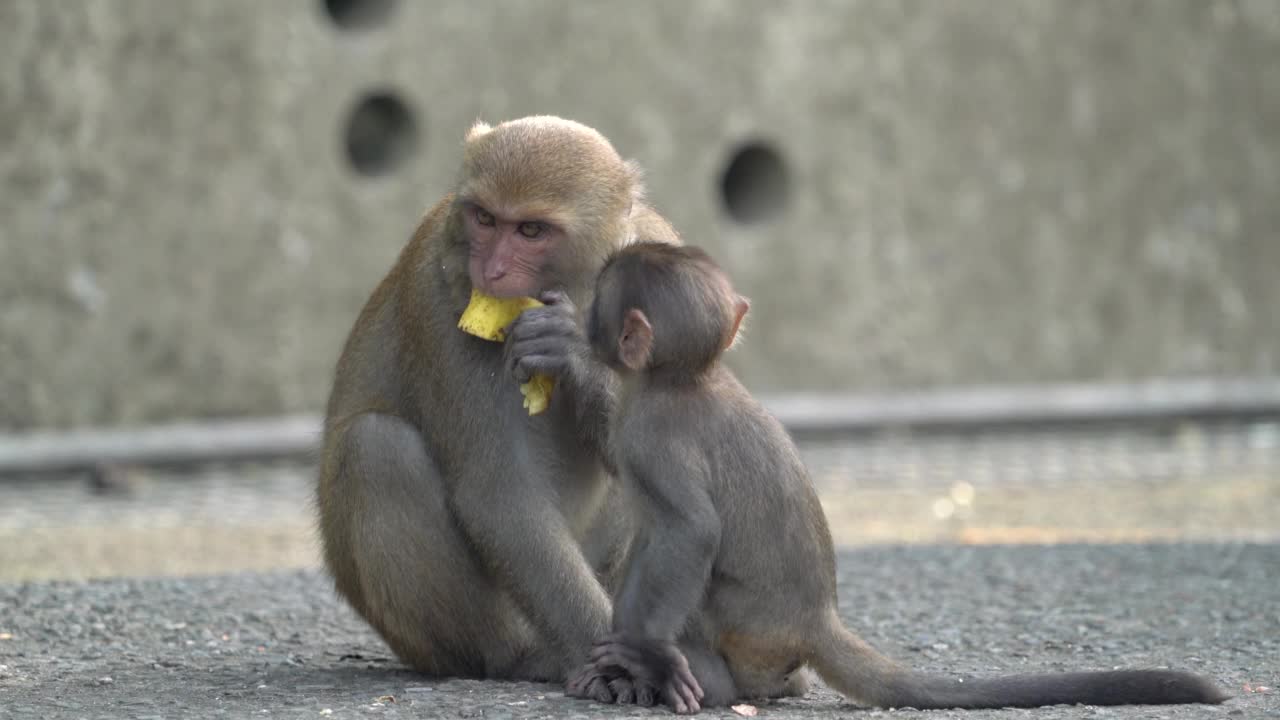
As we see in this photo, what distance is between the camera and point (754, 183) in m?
12.2

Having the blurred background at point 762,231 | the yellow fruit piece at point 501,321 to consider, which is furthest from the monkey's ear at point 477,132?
the blurred background at point 762,231

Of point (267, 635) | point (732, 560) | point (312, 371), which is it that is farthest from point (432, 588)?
point (312, 371)

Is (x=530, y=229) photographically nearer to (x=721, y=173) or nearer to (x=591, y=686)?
(x=591, y=686)

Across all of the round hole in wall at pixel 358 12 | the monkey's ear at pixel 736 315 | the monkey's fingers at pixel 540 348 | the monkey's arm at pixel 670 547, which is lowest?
the monkey's arm at pixel 670 547

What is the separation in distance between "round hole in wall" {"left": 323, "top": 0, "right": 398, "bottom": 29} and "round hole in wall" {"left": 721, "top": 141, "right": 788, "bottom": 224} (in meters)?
2.37

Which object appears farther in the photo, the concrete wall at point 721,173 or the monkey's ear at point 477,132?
the concrete wall at point 721,173

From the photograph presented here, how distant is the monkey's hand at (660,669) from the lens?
14.3 feet

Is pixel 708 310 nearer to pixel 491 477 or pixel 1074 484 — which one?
pixel 491 477

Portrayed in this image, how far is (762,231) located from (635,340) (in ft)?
24.7

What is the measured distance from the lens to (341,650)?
5.76 m

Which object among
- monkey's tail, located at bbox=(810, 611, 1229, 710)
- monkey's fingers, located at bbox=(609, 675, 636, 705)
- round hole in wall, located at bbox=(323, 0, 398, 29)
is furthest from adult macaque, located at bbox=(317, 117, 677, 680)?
round hole in wall, located at bbox=(323, 0, 398, 29)

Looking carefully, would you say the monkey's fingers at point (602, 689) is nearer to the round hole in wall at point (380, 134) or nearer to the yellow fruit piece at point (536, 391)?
the yellow fruit piece at point (536, 391)

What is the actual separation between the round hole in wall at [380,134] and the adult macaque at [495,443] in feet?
20.3

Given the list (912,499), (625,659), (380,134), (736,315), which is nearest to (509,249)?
(736,315)
